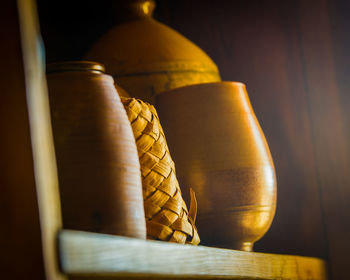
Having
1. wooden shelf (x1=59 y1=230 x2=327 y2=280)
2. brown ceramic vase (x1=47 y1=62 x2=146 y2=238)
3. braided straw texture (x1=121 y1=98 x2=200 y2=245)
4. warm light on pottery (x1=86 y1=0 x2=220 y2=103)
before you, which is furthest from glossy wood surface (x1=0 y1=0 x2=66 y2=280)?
warm light on pottery (x1=86 y1=0 x2=220 y2=103)

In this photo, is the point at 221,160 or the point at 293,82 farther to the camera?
the point at 293,82

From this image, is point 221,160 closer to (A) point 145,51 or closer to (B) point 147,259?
(A) point 145,51

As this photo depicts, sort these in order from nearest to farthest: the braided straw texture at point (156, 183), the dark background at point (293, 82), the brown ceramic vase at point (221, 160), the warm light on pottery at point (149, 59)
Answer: the braided straw texture at point (156, 183) → the brown ceramic vase at point (221, 160) → the warm light on pottery at point (149, 59) → the dark background at point (293, 82)

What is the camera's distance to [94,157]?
489mm

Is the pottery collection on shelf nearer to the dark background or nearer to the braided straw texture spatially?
the braided straw texture

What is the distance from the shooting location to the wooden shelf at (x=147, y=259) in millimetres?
362

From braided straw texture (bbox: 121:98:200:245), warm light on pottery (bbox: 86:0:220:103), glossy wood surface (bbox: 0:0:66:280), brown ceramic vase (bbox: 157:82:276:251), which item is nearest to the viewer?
glossy wood surface (bbox: 0:0:66:280)

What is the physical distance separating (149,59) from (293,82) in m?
0.51

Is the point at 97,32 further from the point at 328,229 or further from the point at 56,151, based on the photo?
the point at 56,151

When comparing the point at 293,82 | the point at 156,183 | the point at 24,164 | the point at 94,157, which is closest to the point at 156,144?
the point at 156,183

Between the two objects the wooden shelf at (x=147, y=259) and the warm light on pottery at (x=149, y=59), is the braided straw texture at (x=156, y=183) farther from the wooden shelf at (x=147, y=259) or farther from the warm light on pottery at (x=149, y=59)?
the warm light on pottery at (x=149, y=59)

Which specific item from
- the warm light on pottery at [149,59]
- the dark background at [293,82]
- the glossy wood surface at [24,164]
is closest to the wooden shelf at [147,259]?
the glossy wood surface at [24,164]

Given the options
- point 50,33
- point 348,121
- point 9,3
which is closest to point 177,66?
point 50,33

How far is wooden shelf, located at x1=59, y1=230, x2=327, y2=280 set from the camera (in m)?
0.36
